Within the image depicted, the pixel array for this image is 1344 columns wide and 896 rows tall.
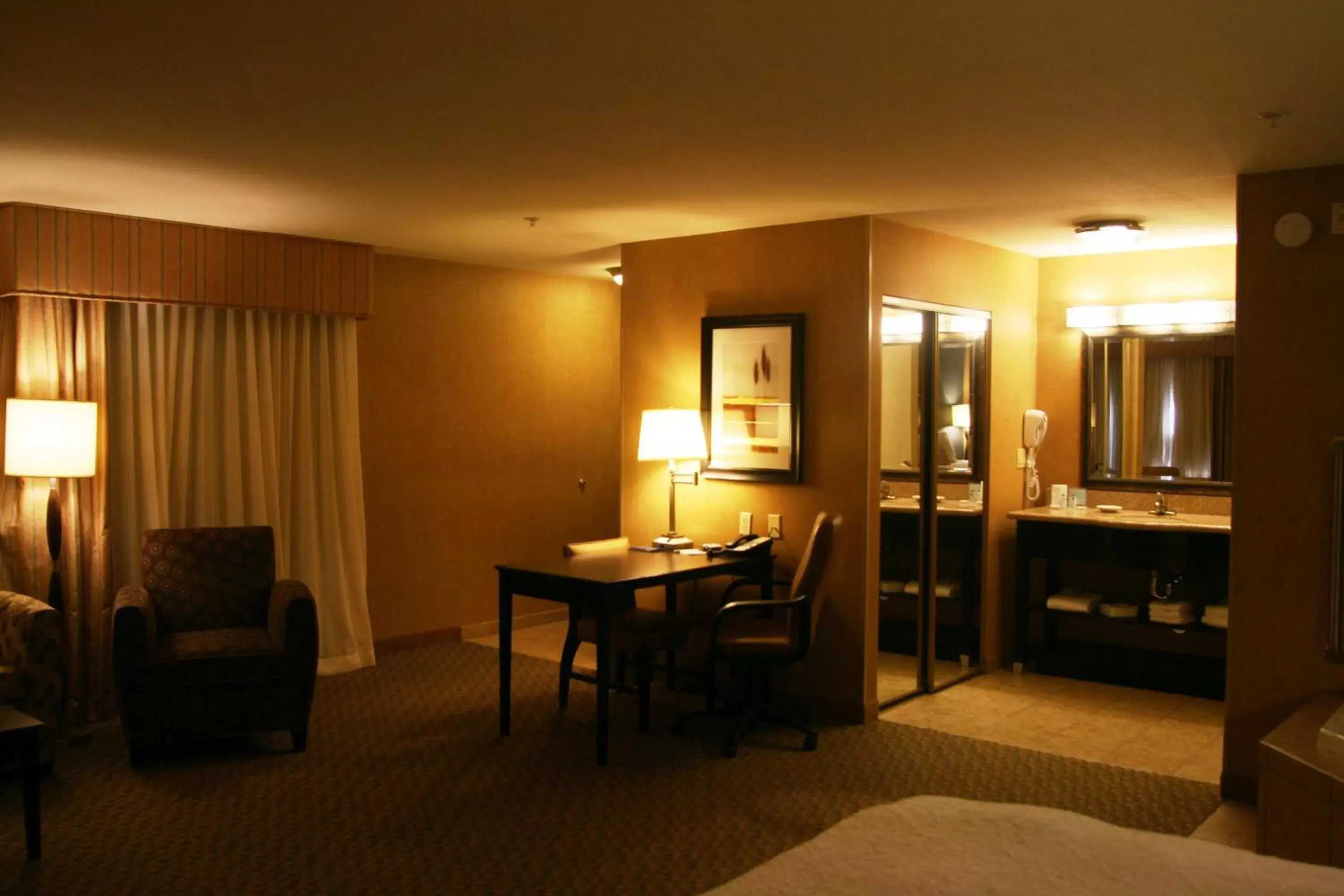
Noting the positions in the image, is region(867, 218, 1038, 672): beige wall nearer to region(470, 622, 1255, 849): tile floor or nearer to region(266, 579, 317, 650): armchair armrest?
region(470, 622, 1255, 849): tile floor

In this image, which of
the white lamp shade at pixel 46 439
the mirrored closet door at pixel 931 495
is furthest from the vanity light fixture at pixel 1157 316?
the white lamp shade at pixel 46 439

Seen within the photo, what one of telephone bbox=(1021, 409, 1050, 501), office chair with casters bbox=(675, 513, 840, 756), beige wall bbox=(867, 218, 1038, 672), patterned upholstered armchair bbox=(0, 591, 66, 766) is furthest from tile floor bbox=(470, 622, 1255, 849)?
patterned upholstered armchair bbox=(0, 591, 66, 766)

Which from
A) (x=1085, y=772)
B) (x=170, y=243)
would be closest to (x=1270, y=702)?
(x=1085, y=772)

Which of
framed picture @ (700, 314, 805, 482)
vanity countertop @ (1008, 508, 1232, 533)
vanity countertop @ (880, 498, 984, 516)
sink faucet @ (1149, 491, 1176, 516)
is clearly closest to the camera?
framed picture @ (700, 314, 805, 482)

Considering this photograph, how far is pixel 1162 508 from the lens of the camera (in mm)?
5926

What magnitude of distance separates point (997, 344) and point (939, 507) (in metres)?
0.95

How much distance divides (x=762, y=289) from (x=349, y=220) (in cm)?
202

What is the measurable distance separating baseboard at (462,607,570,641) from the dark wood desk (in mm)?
1829

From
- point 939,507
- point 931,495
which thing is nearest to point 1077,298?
point 939,507

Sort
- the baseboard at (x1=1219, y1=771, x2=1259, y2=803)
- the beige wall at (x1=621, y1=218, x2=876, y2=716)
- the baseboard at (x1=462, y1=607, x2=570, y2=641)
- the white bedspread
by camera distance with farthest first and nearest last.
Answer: the baseboard at (x1=462, y1=607, x2=570, y2=641) → the beige wall at (x1=621, y1=218, x2=876, y2=716) → the baseboard at (x1=1219, y1=771, x2=1259, y2=803) → the white bedspread

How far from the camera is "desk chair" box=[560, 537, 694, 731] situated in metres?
4.74

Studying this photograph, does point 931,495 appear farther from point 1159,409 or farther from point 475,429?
point 475,429

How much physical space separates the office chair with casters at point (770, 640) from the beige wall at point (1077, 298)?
2.10 meters

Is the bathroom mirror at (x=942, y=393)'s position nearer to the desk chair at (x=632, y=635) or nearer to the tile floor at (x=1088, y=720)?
the tile floor at (x=1088, y=720)
